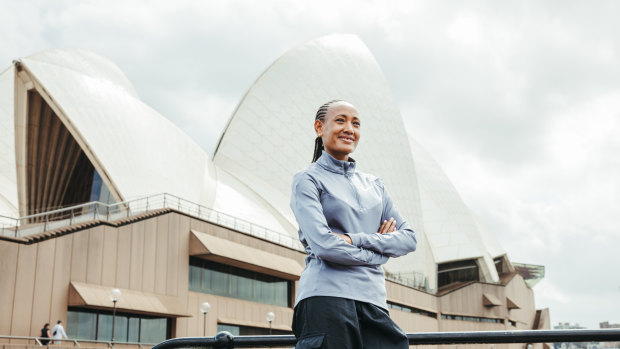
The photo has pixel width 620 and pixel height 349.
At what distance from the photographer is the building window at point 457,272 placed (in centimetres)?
4131

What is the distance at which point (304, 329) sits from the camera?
1910mm

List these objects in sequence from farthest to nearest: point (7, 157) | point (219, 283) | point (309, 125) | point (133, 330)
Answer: point (309, 125)
point (7, 157)
point (219, 283)
point (133, 330)

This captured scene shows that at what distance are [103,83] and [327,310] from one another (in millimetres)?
25334

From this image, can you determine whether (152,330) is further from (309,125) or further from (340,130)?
(309,125)

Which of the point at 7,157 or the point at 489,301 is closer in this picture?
the point at 7,157

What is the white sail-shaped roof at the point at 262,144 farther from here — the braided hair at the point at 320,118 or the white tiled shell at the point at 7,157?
the braided hair at the point at 320,118

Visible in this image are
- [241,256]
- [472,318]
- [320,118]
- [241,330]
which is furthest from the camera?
[472,318]

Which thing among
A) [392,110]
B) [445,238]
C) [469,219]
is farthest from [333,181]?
[469,219]

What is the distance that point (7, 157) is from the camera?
3111 centimetres

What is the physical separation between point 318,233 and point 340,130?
48cm

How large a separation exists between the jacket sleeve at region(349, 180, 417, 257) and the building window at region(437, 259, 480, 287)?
131 feet

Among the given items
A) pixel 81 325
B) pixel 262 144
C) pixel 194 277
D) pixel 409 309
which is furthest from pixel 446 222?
pixel 81 325

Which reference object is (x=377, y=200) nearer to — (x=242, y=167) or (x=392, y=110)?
(x=242, y=167)

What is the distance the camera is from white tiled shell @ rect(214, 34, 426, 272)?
103 ft
